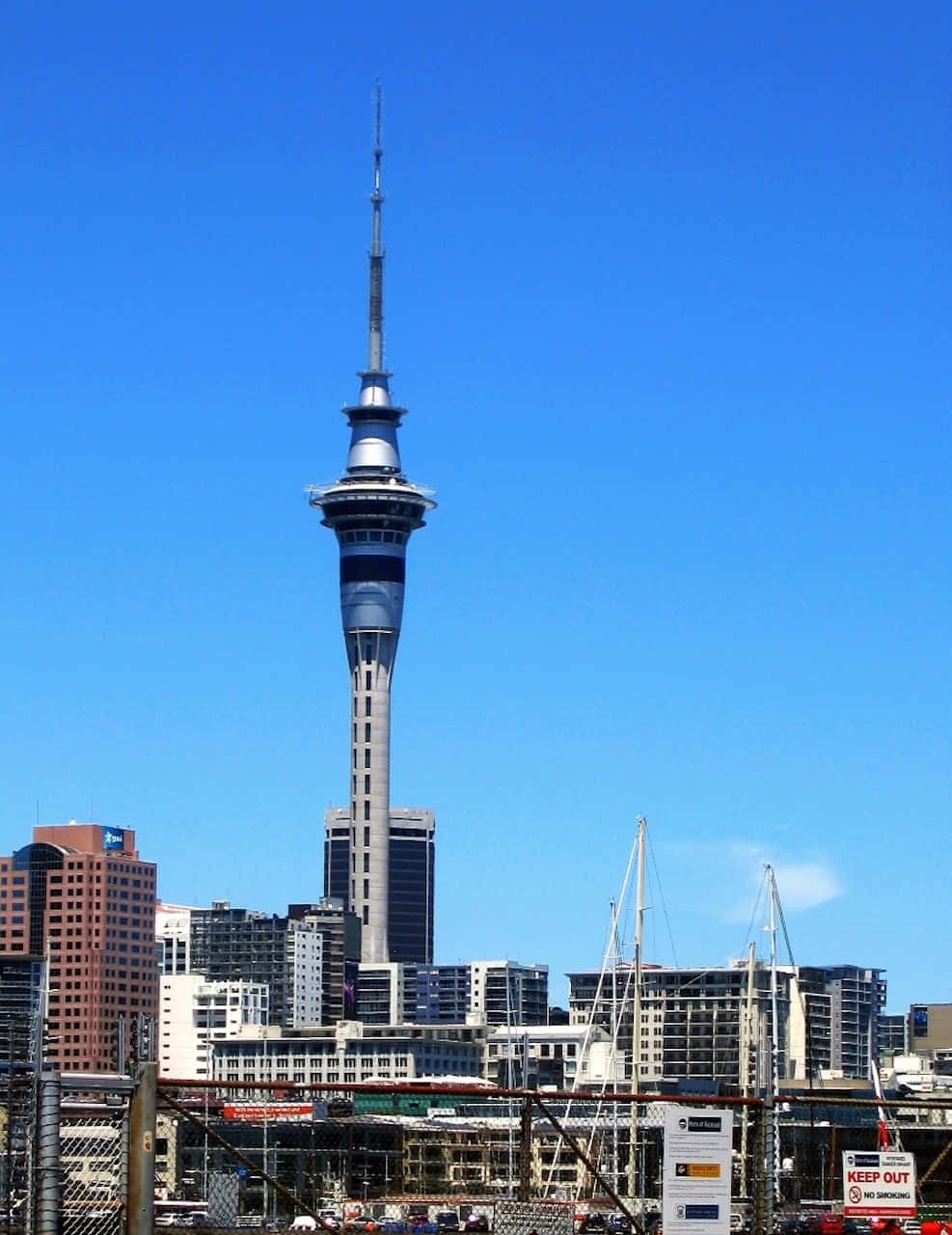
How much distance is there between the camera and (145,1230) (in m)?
19.6

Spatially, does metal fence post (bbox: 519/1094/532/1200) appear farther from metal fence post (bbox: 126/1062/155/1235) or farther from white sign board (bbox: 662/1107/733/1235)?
Result: metal fence post (bbox: 126/1062/155/1235)

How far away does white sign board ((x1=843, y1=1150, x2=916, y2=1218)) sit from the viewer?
1043 inches

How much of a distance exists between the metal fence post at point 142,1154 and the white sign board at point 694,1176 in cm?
540

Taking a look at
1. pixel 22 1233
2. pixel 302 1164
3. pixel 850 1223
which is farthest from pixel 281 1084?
pixel 302 1164

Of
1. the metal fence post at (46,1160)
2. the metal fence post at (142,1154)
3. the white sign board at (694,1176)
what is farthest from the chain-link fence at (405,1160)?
the metal fence post at (142,1154)

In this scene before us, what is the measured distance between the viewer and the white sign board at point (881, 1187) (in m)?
26.5

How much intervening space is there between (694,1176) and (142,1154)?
5890 millimetres


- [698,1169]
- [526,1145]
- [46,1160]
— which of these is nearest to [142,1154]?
[46,1160]

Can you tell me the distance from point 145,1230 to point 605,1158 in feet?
385

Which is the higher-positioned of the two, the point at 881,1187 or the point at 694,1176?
the point at 694,1176

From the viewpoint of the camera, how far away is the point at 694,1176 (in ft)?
73.8

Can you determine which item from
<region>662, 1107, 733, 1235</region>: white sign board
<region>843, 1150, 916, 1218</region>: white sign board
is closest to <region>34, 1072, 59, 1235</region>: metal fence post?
<region>662, 1107, 733, 1235</region>: white sign board

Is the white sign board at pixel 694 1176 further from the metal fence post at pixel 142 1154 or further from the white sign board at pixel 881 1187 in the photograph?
the metal fence post at pixel 142 1154

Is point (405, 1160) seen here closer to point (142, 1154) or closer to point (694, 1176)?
point (694, 1176)
